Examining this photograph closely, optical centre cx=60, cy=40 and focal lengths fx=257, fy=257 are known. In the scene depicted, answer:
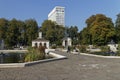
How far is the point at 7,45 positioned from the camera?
72.4m

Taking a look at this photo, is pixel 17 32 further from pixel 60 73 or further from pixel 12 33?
Result: pixel 60 73

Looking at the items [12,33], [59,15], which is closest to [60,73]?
[12,33]

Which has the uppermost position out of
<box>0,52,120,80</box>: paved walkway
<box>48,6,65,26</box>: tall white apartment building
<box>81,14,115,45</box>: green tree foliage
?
<box>48,6,65,26</box>: tall white apartment building

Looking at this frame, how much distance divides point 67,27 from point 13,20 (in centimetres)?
2359

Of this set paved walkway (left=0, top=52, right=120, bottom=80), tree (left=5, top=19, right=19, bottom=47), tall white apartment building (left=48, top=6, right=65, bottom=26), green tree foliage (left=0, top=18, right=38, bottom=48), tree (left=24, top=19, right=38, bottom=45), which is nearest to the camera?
paved walkway (left=0, top=52, right=120, bottom=80)

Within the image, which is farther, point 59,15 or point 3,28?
point 59,15

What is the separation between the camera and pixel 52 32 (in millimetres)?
76625

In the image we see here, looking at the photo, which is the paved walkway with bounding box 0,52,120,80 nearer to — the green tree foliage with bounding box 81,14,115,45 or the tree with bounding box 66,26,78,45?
the green tree foliage with bounding box 81,14,115,45

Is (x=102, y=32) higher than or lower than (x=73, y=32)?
lower

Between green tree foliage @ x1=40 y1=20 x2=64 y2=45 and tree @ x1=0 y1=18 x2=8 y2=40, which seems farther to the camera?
green tree foliage @ x1=40 y1=20 x2=64 y2=45

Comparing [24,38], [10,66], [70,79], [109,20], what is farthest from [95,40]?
[70,79]

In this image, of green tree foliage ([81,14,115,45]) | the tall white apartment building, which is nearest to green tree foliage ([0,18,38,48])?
green tree foliage ([81,14,115,45])

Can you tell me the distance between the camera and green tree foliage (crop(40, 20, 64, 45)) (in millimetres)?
76681

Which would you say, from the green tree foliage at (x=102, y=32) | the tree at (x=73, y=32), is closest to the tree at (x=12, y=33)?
the tree at (x=73, y=32)
